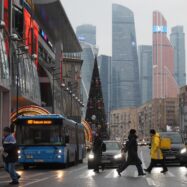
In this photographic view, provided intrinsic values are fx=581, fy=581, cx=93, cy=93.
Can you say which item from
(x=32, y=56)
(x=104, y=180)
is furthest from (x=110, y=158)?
(x=32, y=56)

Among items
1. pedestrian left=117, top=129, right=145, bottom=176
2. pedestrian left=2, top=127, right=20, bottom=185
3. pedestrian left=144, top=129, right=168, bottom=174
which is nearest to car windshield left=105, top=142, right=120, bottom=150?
pedestrian left=144, top=129, right=168, bottom=174

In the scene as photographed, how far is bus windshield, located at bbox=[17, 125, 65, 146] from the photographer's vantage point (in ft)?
101

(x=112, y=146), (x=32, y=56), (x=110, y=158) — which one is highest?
(x=32, y=56)

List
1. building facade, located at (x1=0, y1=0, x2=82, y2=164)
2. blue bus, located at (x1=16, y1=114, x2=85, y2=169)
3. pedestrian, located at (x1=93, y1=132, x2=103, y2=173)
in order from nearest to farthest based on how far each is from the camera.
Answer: pedestrian, located at (x1=93, y1=132, x2=103, y2=173)
blue bus, located at (x1=16, y1=114, x2=85, y2=169)
building facade, located at (x1=0, y1=0, x2=82, y2=164)

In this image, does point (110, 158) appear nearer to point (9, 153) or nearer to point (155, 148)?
point (155, 148)

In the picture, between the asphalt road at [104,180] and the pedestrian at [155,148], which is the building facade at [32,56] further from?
the asphalt road at [104,180]

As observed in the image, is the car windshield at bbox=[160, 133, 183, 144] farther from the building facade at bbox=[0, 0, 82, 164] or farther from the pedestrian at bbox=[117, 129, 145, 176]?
the building facade at bbox=[0, 0, 82, 164]

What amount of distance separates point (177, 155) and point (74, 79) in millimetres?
139368

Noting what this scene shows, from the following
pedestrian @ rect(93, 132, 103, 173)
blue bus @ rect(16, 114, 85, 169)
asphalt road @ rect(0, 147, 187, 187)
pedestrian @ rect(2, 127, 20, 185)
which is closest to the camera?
asphalt road @ rect(0, 147, 187, 187)

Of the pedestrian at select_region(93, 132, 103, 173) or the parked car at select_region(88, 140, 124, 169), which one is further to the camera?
the parked car at select_region(88, 140, 124, 169)

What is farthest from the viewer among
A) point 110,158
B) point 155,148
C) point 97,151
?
Result: point 110,158

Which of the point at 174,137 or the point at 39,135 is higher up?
the point at 39,135

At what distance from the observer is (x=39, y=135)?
30.8 metres

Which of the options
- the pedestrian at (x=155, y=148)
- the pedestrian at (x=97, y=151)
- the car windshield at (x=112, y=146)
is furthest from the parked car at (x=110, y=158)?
the pedestrian at (x=155, y=148)
